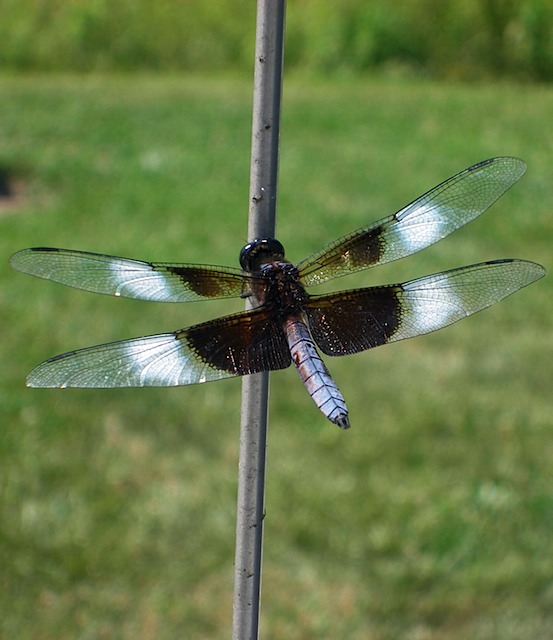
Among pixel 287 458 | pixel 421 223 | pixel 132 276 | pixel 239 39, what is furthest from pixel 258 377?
pixel 239 39

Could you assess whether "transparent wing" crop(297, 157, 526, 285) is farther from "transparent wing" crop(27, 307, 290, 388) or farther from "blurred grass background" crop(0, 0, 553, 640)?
"blurred grass background" crop(0, 0, 553, 640)

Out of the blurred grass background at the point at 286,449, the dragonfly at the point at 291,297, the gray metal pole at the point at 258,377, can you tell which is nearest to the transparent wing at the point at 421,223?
the dragonfly at the point at 291,297

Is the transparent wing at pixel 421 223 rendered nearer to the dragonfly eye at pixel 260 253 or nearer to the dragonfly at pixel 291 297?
the dragonfly at pixel 291 297

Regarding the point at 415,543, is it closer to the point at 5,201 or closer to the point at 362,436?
the point at 362,436

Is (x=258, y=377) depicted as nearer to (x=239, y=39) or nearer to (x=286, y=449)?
(x=286, y=449)

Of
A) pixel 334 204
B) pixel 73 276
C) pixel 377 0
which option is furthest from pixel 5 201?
pixel 73 276
